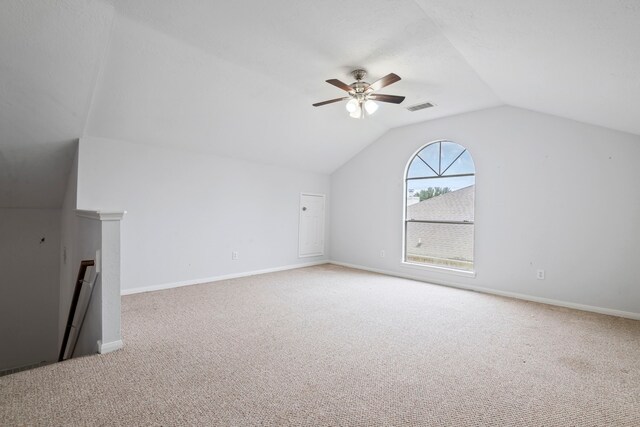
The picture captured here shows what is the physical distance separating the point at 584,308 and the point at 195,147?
18.0ft

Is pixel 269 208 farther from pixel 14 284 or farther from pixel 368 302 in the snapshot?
pixel 14 284

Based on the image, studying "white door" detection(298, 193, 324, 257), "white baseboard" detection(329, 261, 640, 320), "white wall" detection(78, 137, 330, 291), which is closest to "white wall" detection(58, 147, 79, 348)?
"white wall" detection(78, 137, 330, 291)

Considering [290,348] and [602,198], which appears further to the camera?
[602,198]

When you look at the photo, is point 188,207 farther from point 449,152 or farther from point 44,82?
point 449,152

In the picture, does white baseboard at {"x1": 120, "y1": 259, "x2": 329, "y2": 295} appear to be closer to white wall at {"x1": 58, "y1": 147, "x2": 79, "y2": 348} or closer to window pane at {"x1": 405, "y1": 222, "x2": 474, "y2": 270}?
white wall at {"x1": 58, "y1": 147, "x2": 79, "y2": 348}

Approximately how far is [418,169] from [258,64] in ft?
10.7

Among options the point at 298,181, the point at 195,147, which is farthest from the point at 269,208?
the point at 195,147

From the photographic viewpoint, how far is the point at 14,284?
445 centimetres

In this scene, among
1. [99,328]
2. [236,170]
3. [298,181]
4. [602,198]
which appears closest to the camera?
[99,328]

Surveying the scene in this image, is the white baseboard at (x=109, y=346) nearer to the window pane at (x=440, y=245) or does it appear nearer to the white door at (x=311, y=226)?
the white door at (x=311, y=226)

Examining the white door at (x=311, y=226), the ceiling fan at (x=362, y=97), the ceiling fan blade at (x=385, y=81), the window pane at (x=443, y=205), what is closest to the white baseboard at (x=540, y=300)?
the window pane at (x=443, y=205)

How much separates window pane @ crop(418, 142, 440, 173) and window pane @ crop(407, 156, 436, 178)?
82mm

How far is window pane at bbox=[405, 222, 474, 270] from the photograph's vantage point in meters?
4.77

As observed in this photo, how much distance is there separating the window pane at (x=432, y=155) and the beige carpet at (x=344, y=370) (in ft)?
7.95
